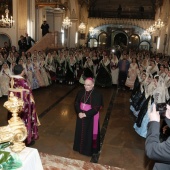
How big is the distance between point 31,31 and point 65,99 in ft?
32.8

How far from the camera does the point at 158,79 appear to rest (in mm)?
6781

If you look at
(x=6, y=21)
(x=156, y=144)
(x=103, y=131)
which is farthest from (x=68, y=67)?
(x=156, y=144)

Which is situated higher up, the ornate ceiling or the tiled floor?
the ornate ceiling

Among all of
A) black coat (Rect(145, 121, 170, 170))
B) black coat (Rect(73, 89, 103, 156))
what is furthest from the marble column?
black coat (Rect(145, 121, 170, 170))

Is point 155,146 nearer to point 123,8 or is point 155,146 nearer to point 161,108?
point 161,108

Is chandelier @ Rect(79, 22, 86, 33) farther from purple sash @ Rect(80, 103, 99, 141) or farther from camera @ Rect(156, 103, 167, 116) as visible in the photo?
camera @ Rect(156, 103, 167, 116)

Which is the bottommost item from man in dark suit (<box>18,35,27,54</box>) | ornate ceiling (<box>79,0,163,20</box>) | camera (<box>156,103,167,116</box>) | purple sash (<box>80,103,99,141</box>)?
purple sash (<box>80,103,99,141</box>)

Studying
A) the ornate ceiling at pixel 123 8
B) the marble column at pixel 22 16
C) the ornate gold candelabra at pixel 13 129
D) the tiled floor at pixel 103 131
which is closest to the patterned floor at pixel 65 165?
the tiled floor at pixel 103 131

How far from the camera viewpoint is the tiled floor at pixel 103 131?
16.4 ft

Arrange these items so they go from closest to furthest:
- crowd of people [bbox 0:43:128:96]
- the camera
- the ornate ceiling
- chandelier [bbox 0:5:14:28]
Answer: the camera < crowd of people [bbox 0:43:128:96] < chandelier [bbox 0:5:14:28] < the ornate ceiling

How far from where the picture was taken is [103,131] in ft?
21.0

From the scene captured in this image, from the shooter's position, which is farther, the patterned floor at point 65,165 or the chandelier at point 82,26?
the chandelier at point 82,26

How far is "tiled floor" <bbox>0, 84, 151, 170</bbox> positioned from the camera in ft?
16.4

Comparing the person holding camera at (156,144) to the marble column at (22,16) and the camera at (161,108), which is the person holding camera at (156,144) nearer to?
the camera at (161,108)
